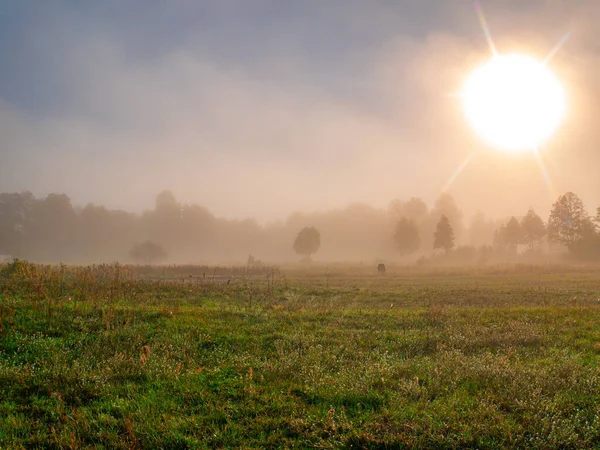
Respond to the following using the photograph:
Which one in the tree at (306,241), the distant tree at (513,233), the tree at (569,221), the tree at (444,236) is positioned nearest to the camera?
the tree at (569,221)

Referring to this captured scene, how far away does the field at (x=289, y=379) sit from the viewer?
20.7 feet

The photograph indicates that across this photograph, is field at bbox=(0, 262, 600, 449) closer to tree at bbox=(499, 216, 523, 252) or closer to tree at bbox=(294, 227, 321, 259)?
tree at bbox=(499, 216, 523, 252)

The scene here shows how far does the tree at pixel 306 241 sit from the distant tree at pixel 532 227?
5963cm

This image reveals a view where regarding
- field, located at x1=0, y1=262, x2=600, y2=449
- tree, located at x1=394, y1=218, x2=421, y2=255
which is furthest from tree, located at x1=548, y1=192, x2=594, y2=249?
field, located at x1=0, y1=262, x2=600, y2=449

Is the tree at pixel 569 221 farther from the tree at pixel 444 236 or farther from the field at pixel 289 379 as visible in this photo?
the field at pixel 289 379

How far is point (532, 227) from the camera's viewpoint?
104375 millimetres

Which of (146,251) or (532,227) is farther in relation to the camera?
(146,251)

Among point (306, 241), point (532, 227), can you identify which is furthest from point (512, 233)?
point (306, 241)

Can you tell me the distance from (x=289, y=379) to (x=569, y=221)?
326ft

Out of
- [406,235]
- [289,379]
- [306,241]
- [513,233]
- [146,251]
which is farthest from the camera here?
[306,241]

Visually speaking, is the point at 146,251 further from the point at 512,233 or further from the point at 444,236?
the point at 512,233

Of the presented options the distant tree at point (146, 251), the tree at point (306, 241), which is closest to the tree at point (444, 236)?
the tree at point (306, 241)

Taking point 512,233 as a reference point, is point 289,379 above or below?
below

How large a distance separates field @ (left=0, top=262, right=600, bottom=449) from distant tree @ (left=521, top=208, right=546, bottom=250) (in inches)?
4021
